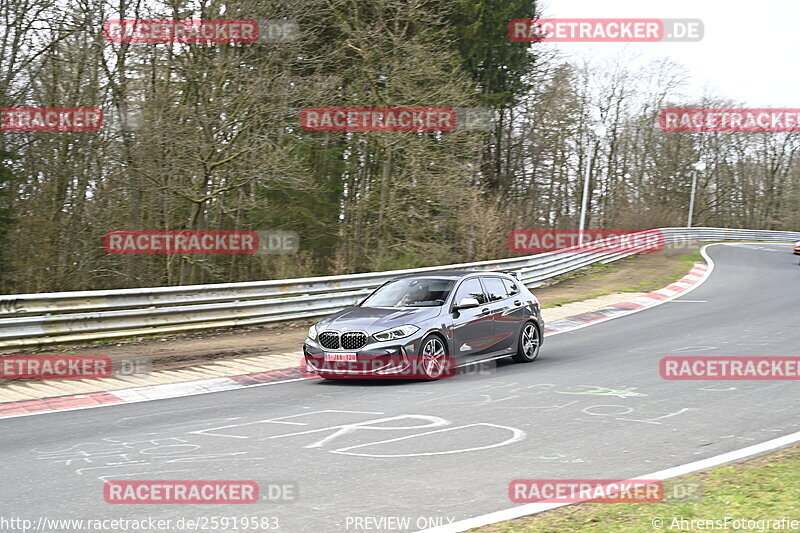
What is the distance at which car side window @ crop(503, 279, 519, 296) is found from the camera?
1361 cm

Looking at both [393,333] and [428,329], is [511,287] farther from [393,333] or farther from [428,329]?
[393,333]

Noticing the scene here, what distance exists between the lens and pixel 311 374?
12.6 m

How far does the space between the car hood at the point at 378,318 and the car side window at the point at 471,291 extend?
0.67m

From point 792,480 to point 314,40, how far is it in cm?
2318

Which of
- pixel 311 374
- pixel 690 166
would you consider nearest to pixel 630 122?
pixel 690 166
